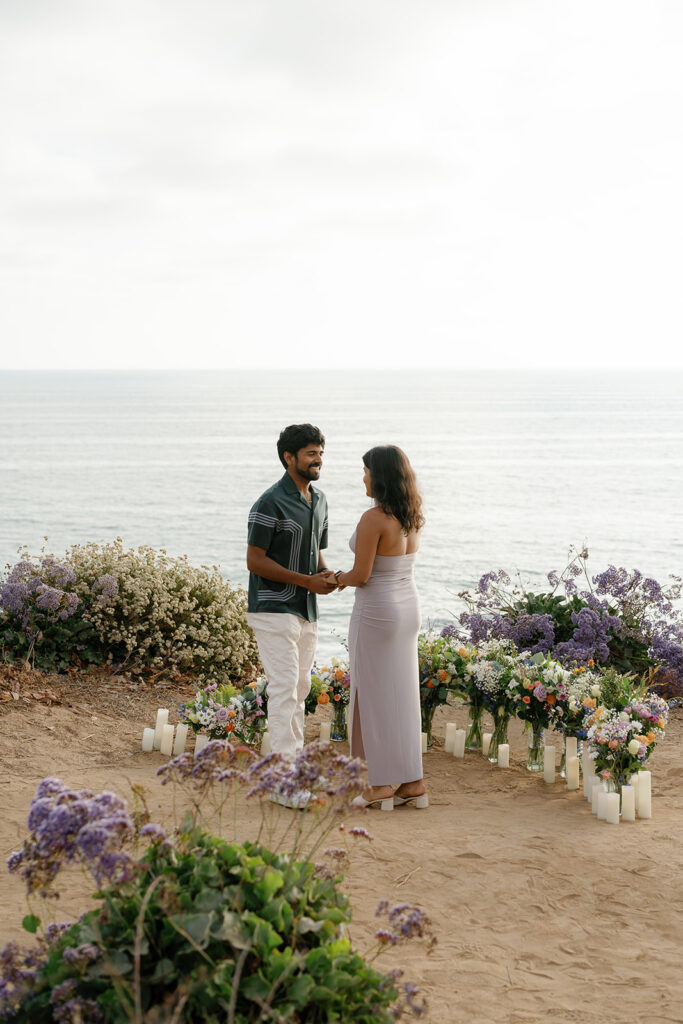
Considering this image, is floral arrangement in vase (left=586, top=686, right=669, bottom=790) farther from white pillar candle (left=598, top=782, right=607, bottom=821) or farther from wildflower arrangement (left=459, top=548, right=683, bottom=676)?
wildflower arrangement (left=459, top=548, right=683, bottom=676)

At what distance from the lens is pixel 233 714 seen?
7.23 m

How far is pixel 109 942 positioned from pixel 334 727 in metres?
5.08

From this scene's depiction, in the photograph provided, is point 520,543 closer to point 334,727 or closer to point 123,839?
point 334,727

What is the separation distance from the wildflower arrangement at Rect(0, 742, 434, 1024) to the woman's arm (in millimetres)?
2919

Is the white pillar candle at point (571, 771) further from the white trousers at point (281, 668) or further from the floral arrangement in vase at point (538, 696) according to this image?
the white trousers at point (281, 668)

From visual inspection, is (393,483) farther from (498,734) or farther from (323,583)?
(498,734)

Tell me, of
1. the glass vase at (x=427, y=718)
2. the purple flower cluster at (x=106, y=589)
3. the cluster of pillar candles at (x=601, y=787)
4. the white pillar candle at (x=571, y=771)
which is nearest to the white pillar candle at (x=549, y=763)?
the cluster of pillar candles at (x=601, y=787)

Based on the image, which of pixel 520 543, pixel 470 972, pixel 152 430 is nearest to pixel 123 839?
pixel 470 972

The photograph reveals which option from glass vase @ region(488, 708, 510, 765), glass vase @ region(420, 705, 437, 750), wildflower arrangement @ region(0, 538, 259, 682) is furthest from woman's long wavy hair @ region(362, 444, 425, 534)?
wildflower arrangement @ region(0, 538, 259, 682)

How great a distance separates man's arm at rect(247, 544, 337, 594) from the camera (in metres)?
6.13

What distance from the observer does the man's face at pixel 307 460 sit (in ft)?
20.3

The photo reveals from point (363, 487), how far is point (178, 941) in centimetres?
6022

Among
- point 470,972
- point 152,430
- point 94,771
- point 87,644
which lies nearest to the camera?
point 470,972

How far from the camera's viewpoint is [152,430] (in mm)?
100500
